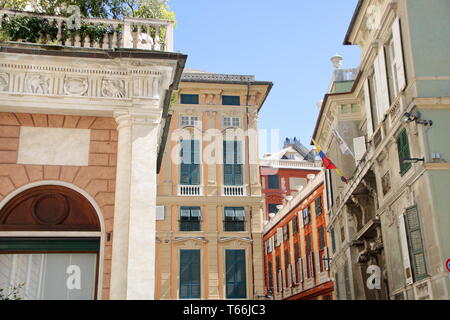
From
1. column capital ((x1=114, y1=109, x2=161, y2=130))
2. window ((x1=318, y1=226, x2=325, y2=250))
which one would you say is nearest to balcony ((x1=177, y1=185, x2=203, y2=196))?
window ((x1=318, y1=226, x2=325, y2=250))

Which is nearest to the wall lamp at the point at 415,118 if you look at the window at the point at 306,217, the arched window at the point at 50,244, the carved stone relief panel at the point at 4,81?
the arched window at the point at 50,244

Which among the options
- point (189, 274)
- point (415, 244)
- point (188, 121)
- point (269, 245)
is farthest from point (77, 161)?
point (269, 245)

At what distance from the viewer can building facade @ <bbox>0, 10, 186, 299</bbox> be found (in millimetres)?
11344

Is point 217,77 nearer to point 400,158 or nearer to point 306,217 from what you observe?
point 306,217

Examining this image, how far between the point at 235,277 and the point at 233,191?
18.9ft

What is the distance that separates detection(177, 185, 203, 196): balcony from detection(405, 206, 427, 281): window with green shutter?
71.6 feet

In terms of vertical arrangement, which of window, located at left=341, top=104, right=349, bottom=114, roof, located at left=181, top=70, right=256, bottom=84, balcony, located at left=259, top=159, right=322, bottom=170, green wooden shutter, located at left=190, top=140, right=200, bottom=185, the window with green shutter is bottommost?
the window with green shutter

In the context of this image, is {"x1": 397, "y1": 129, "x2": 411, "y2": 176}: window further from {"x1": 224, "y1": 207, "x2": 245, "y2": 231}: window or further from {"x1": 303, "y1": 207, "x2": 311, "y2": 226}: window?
{"x1": 303, "y1": 207, "x2": 311, "y2": 226}: window

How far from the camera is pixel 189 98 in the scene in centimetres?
4103

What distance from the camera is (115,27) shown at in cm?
1289
